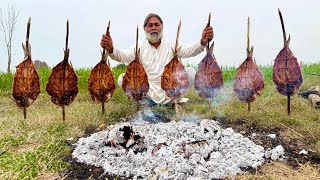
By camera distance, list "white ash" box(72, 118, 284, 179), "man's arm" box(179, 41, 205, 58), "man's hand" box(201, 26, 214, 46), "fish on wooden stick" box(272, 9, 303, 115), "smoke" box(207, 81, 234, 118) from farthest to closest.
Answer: "man's arm" box(179, 41, 205, 58), "smoke" box(207, 81, 234, 118), "fish on wooden stick" box(272, 9, 303, 115), "man's hand" box(201, 26, 214, 46), "white ash" box(72, 118, 284, 179)

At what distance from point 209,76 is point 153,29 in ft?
5.49

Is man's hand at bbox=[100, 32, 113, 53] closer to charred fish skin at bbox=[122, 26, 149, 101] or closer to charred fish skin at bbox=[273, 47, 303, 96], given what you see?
charred fish skin at bbox=[122, 26, 149, 101]

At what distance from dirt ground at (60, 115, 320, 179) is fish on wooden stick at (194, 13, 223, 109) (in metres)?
0.64

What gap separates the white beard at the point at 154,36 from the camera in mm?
7148

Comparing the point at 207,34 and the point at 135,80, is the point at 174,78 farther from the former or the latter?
the point at 207,34

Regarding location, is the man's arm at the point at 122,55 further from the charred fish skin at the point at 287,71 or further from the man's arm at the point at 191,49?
the charred fish skin at the point at 287,71

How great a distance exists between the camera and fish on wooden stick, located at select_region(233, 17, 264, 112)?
19.7 feet

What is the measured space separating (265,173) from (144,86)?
2.56 metres

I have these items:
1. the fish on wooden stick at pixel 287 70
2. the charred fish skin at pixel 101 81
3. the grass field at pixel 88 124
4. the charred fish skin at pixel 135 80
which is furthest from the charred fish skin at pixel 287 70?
the charred fish skin at pixel 101 81

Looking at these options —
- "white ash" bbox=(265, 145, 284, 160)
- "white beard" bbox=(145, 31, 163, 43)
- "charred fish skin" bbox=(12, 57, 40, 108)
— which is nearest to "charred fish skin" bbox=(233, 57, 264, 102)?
"white ash" bbox=(265, 145, 284, 160)

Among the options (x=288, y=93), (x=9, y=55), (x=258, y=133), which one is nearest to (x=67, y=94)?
(x=258, y=133)

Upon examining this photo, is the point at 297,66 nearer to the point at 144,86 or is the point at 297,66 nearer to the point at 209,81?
the point at 209,81

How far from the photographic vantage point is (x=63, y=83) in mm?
6043

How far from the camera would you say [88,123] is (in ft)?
20.8
